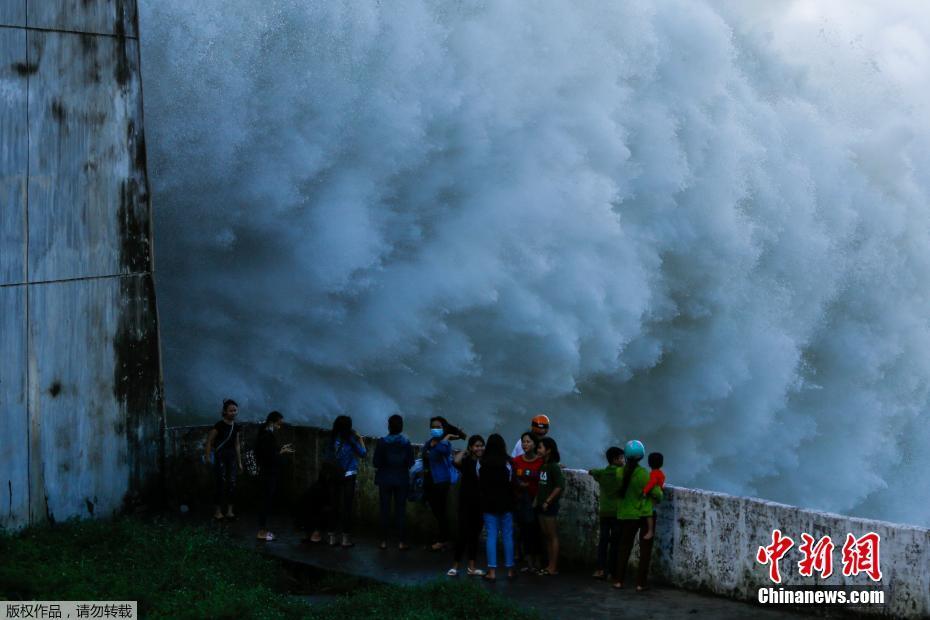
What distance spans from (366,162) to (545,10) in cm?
463

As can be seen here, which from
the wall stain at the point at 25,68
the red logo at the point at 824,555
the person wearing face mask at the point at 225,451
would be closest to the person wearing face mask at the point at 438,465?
the person wearing face mask at the point at 225,451

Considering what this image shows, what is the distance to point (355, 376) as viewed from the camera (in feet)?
66.1

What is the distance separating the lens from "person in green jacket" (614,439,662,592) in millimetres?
10484

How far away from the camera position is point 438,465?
1202 centimetres

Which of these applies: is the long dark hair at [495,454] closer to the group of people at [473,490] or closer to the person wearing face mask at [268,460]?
the group of people at [473,490]

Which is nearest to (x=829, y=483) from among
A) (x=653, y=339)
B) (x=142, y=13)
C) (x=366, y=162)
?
(x=653, y=339)

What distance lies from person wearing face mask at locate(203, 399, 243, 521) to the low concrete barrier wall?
126 cm

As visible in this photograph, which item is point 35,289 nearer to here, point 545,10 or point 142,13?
point 142,13

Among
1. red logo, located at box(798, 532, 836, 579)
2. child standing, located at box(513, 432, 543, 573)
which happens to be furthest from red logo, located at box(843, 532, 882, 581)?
child standing, located at box(513, 432, 543, 573)

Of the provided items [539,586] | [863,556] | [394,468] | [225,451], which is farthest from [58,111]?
[863,556]

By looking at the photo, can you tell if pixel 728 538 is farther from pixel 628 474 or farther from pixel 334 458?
pixel 334 458

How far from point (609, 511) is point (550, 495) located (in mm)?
579

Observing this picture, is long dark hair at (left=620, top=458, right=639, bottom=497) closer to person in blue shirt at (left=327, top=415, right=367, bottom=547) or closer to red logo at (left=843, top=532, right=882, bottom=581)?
red logo at (left=843, top=532, right=882, bottom=581)

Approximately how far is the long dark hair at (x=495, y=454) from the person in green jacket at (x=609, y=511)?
2.46ft
